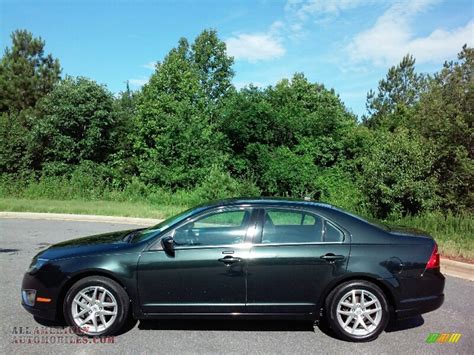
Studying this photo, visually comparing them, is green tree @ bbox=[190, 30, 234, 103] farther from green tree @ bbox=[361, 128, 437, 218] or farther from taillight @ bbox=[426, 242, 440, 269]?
taillight @ bbox=[426, 242, 440, 269]

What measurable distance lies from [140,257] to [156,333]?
0.85 metres

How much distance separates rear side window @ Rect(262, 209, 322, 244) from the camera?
181 inches

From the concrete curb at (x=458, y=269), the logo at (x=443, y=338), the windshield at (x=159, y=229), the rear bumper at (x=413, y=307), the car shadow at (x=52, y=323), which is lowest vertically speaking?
the logo at (x=443, y=338)

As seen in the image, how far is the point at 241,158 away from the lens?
30.6 metres

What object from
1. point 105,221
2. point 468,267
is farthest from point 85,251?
point 105,221

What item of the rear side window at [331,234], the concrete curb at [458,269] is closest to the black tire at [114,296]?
the rear side window at [331,234]

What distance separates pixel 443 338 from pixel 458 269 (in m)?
3.02

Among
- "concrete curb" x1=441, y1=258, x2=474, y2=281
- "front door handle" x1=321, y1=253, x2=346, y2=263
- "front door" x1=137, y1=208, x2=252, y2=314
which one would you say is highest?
"front door handle" x1=321, y1=253, x2=346, y2=263

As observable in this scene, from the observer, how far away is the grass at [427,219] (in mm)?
8156

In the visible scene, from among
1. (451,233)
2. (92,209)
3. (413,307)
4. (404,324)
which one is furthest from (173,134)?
(413,307)

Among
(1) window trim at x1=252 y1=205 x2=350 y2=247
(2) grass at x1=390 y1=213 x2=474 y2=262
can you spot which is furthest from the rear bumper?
(2) grass at x1=390 y1=213 x2=474 y2=262

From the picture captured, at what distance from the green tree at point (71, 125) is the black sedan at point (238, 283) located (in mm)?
24130

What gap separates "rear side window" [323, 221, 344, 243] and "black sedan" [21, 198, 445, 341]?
0.16 ft

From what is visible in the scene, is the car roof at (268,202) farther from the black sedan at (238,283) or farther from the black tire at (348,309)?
the black tire at (348,309)
